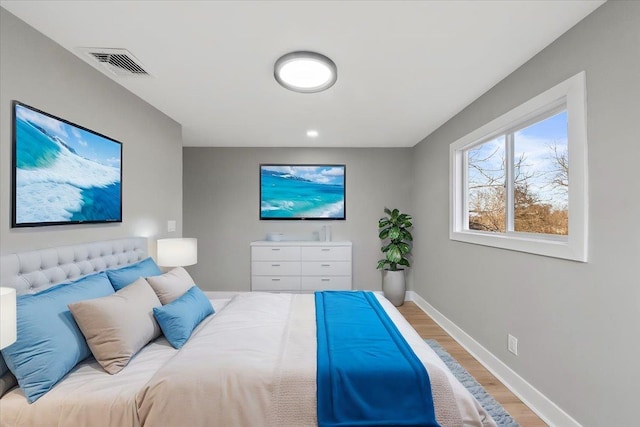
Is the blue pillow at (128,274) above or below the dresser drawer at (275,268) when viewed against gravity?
above

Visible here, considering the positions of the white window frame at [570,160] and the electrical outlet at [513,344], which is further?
the electrical outlet at [513,344]

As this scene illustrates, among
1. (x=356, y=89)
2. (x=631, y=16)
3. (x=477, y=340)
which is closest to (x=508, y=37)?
(x=631, y=16)

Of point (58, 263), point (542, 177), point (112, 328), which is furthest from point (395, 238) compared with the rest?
point (58, 263)

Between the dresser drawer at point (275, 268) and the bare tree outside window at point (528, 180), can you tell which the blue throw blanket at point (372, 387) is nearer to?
the bare tree outside window at point (528, 180)

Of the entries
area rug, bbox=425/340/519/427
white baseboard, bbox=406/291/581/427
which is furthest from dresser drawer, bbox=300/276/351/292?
area rug, bbox=425/340/519/427

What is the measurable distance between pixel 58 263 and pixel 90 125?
1.05 m

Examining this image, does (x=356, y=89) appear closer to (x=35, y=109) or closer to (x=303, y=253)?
(x=35, y=109)

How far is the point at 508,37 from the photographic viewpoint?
6.24 feet

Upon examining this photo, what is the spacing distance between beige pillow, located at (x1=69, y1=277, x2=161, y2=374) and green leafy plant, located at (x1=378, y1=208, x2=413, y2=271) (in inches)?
137

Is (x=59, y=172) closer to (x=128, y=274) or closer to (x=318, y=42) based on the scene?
(x=128, y=274)

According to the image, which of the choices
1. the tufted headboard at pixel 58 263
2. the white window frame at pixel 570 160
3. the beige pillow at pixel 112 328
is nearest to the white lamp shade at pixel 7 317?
the beige pillow at pixel 112 328

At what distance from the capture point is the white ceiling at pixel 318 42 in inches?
65.2

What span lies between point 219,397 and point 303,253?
10.3ft

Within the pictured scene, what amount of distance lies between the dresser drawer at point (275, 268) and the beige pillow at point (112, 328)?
2759mm
